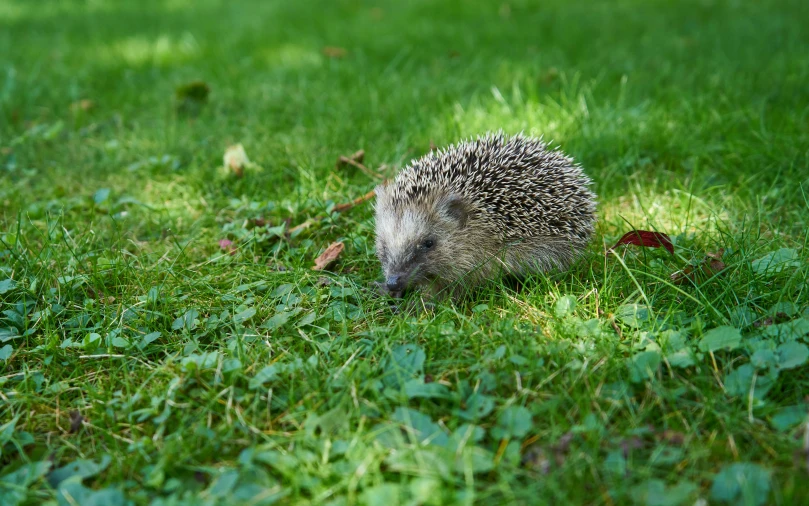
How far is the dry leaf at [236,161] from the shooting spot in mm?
4805

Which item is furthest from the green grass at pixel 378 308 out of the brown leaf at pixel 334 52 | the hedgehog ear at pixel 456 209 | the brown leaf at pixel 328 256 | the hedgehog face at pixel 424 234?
the brown leaf at pixel 334 52

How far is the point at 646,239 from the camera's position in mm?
3533

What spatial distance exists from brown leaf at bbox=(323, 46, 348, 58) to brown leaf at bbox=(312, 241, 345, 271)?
4221mm

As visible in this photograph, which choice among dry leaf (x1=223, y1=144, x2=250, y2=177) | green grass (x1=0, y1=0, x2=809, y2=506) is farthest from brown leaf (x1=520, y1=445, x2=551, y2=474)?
dry leaf (x1=223, y1=144, x2=250, y2=177)

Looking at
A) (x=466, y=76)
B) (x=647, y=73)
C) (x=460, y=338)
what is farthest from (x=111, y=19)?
(x=460, y=338)

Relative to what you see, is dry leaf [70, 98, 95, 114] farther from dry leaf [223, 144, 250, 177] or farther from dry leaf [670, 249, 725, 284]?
dry leaf [670, 249, 725, 284]

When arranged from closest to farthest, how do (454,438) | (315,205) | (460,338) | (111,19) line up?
1. (454,438)
2. (460,338)
3. (315,205)
4. (111,19)

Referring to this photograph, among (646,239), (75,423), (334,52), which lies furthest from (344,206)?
(334,52)

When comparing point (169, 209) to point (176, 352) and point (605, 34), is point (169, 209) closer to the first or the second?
point (176, 352)

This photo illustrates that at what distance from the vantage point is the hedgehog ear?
3.81 meters

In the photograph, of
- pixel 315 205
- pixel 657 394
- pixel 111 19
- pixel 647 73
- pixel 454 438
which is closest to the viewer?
pixel 454 438

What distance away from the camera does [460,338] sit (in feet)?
9.64

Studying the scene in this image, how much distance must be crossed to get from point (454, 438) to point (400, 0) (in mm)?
9339

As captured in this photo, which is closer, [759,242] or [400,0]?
[759,242]
